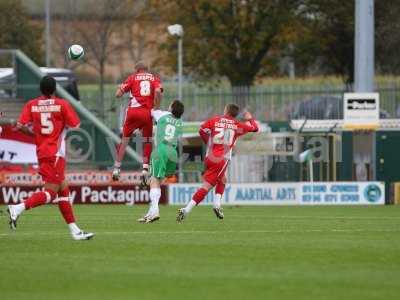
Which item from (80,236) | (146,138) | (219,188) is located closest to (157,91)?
(146,138)

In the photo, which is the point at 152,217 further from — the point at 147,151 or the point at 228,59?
the point at 228,59

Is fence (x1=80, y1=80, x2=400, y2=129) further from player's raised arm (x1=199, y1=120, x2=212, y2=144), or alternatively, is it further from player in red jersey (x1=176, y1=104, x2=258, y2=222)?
player's raised arm (x1=199, y1=120, x2=212, y2=144)

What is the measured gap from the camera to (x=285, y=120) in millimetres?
40469

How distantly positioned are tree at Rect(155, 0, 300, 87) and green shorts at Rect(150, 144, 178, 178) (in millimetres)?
27900

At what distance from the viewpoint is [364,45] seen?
35156 millimetres

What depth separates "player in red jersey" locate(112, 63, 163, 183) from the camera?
75.4 ft

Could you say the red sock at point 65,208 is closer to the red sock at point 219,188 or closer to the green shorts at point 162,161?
the green shorts at point 162,161

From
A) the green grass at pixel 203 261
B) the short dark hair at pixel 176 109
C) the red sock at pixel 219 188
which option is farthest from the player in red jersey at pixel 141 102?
the green grass at pixel 203 261

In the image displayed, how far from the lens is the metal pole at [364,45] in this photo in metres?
34.7

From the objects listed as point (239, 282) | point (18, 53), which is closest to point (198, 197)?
point (239, 282)

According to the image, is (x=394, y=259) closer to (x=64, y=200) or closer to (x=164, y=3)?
(x=64, y=200)

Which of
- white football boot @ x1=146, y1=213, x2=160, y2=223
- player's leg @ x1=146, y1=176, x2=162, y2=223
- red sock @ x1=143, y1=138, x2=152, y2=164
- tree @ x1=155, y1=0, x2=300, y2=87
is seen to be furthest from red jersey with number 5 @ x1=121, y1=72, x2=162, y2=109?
tree @ x1=155, y1=0, x2=300, y2=87

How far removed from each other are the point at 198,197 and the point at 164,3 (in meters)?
30.6

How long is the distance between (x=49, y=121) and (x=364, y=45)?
2003 centimetres
